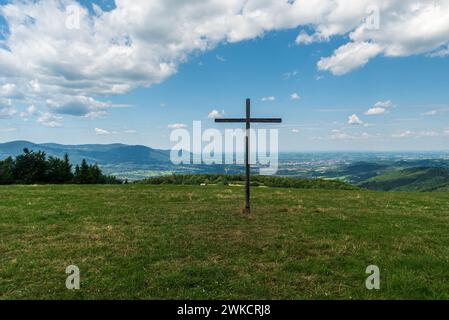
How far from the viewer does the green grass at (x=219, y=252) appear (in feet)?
23.2

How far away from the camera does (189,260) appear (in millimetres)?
8953

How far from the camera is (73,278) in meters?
7.41

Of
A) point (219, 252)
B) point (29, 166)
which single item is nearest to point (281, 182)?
point (29, 166)

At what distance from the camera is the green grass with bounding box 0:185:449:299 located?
7062 millimetres

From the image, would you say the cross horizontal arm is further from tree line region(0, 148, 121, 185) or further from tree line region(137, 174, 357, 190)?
tree line region(0, 148, 121, 185)

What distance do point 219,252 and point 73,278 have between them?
4.36 metres

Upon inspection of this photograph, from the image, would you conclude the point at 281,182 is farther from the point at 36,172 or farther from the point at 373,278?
the point at 373,278

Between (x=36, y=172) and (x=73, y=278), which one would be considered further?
(x=36, y=172)

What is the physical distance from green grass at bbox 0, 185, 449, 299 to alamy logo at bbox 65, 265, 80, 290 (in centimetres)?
13

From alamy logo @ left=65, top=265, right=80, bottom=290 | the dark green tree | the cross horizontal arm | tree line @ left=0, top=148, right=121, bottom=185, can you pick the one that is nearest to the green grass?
alamy logo @ left=65, top=265, right=80, bottom=290

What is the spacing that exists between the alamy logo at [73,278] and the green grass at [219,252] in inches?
5.3

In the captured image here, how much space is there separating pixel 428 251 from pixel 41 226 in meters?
15.3
